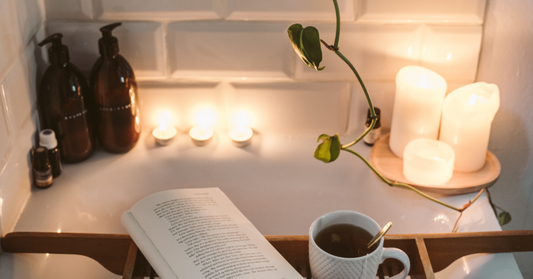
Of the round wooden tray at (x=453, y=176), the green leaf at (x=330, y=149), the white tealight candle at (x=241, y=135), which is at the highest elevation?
the green leaf at (x=330, y=149)

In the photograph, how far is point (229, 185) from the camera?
34.4 inches

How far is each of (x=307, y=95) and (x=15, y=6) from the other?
21.2 inches

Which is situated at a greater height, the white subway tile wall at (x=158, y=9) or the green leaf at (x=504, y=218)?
the white subway tile wall at (x=158, y=9)

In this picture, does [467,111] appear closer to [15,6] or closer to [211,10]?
[211,10]

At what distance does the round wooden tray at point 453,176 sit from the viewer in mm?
831

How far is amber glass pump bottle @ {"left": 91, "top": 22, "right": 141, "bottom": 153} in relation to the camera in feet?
2.80

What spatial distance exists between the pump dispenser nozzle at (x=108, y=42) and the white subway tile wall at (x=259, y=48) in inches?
2.5

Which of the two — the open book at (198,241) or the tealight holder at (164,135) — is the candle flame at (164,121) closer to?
the tealight holder at (164,135)

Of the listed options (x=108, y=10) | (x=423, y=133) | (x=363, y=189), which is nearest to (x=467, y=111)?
(x=423, y=133)

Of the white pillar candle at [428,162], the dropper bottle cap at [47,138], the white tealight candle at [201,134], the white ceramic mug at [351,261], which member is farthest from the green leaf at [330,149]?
the dropper bottle cap at [47,138]

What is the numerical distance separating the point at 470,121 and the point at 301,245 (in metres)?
0.38

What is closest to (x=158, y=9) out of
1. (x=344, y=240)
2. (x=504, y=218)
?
(x=344, y=240)

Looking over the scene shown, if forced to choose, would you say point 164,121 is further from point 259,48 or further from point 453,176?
point 453,176

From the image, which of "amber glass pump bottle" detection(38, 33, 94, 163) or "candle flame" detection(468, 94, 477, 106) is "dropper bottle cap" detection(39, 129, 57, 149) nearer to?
"amber glass pump bottle" detection(38, 33, 94, 163)
